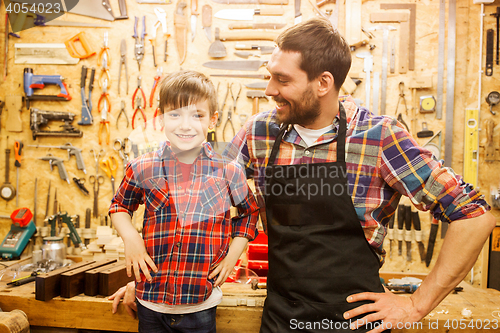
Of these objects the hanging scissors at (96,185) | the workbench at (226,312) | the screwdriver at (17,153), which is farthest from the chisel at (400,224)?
the screwdriver at (17,153)

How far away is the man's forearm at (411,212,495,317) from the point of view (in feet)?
3.65

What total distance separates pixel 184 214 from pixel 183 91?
446mm

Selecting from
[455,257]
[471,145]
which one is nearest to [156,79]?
Result: [455,257]

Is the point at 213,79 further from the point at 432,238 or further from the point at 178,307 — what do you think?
the point at 432,238

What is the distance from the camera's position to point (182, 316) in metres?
1.24

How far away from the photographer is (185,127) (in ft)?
4.02

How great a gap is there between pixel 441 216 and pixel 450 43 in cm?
203

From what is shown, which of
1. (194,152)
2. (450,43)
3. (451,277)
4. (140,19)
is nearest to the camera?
(451,277)

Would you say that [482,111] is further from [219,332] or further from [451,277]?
[219,332]

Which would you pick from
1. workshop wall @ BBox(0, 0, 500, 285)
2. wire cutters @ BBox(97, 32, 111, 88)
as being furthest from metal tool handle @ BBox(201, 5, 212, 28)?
wire cutters @ BBox(97, 32, 111, 88)

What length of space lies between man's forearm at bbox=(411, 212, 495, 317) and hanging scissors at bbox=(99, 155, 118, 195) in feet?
7.74

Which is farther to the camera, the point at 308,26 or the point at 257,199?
the point at 257,199

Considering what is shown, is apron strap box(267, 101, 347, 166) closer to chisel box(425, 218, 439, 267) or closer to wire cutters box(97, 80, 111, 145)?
chisel box(425, 218, 439, 267)

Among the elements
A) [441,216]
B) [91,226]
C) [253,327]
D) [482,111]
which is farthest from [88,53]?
[482,111]
